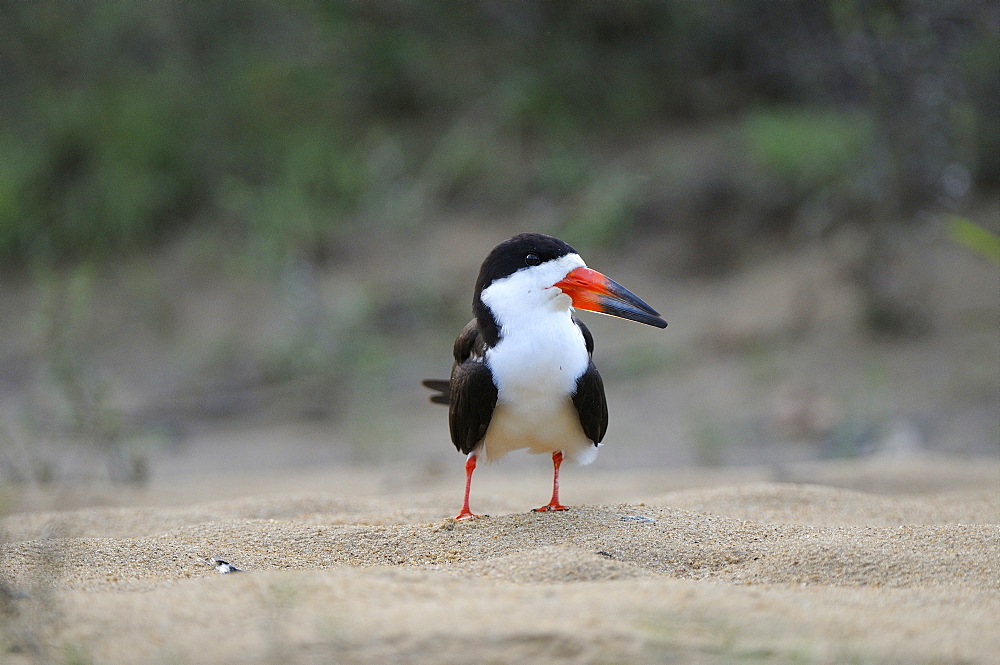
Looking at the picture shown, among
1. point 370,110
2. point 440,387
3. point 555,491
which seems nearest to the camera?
point 555,491

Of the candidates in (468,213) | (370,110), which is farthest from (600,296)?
(370,110)

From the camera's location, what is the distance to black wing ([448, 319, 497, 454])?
3221 mm

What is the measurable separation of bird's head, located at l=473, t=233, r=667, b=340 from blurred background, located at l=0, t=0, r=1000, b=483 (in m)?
3.25

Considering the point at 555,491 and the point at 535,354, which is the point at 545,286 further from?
the point at 555,491

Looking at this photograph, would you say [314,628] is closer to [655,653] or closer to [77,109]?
[655,653]

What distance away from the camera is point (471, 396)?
3242mm

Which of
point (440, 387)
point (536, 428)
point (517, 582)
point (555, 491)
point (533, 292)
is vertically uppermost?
point (533, 292)

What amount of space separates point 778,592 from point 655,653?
612 millimetres

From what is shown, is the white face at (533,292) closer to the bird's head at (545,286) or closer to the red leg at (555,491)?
the bird's head at (545,286)

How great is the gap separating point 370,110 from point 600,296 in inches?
275

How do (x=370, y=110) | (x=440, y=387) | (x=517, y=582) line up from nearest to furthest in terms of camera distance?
(x=517, y=582) < (x=440, y=387) < (x=370, y=110)

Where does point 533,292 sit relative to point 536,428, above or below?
above

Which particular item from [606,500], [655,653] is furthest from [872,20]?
[655,653]

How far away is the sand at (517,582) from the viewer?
1.85 metres
